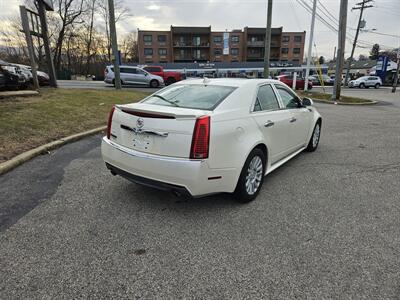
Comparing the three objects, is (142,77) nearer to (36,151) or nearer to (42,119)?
(42,119)

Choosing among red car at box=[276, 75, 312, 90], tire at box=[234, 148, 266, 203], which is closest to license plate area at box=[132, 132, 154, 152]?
tire at box=[234, 148, 266, 203]

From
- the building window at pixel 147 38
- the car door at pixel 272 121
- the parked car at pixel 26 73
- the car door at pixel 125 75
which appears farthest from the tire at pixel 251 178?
the building window at pixel 147 38

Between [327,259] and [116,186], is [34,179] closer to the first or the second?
[116,186]

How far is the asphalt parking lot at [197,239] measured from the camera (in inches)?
83.1

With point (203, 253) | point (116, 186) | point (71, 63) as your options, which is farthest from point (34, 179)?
point (71, 63)

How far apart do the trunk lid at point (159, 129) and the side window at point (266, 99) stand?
3.51 ft

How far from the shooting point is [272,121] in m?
3.81

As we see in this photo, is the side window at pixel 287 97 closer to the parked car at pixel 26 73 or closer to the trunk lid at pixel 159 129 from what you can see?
the trunk lid at pixel 159 129

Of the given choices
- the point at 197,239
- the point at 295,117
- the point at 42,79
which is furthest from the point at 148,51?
the point at 197,239

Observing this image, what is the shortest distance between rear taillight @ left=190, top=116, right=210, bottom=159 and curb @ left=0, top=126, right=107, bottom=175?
126 inches

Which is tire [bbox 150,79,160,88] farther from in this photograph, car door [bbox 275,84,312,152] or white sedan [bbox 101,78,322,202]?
white sedan [bbox 101,78,322,202]

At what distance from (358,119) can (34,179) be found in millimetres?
10630

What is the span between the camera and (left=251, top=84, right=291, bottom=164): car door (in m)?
3.61

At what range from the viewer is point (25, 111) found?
706cm
